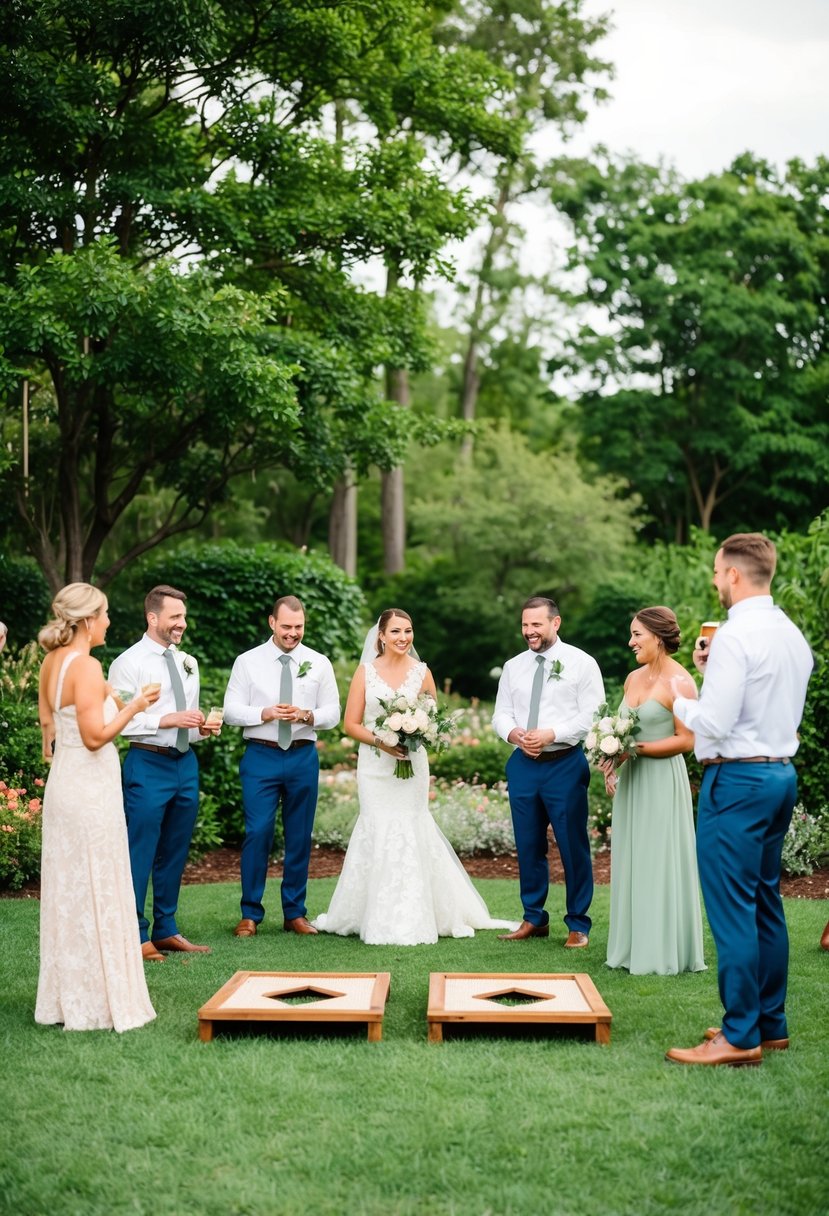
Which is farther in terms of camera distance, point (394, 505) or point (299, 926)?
point (394, 505)

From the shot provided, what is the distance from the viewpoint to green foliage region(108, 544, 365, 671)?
1562 centimetres

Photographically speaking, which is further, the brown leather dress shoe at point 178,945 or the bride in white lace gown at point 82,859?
the brown leather dress shoe at point 178,945

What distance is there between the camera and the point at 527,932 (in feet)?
27.5

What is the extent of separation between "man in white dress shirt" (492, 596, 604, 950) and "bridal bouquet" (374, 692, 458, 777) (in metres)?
0.40

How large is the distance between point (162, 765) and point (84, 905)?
1800 mm

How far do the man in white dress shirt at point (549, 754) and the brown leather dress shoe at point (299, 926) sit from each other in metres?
1.41

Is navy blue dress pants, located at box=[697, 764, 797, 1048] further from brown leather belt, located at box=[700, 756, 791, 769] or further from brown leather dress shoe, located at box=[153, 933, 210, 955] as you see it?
brown leather dress shoe, located at box=[153, 933, 210, 955]

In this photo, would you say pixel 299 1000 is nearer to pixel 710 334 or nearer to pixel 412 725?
pixel 412 725

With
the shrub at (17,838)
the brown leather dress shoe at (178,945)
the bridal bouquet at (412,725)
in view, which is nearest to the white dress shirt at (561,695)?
the bridal bouquet at (412,725)

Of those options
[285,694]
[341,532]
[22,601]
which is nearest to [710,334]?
[341,532]

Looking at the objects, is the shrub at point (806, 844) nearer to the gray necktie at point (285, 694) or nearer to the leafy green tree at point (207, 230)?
the gray necktie at point (285, 694)

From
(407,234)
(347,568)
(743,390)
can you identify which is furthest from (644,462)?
(407,234)

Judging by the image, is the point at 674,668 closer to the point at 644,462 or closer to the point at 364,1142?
the point at 364,1142

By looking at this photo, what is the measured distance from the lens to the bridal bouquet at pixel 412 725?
800cm
